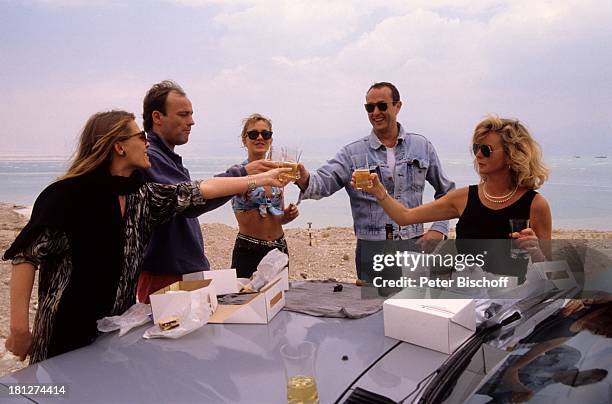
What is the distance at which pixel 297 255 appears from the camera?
31.1ft

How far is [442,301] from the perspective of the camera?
159 centimetres

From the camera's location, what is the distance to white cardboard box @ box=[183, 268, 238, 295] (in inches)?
82.7

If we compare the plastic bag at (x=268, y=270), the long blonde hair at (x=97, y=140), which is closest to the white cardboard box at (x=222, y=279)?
the plastic bag at (x=268, y=270)

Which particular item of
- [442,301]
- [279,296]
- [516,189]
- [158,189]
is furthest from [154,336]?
[516,189]

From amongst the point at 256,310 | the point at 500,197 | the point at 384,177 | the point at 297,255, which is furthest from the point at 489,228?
the point at 297,255

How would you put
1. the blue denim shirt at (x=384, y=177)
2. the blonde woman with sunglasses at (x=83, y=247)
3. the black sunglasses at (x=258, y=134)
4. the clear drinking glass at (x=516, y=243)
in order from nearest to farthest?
the blonde woman with sunglasses at (x=83, y=247) < the clear drinking glass at (x=516, y=243) < the blue denim shirt at (x=384, y=177) < the black sunglasses at (x=258, y=134)

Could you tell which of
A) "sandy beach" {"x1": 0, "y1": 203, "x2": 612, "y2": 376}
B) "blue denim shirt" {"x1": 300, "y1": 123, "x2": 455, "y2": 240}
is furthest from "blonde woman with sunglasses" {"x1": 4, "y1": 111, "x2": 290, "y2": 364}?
"sandy beach" {"x1": 0, "y1": 203, "x2": 612, "y2": 376}

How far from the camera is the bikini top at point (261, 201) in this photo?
10.9ft

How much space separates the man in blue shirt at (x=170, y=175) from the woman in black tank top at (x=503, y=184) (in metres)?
1.05

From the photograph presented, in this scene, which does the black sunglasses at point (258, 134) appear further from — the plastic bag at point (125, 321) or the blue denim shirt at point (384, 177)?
the plastic bag at point (125, 321)

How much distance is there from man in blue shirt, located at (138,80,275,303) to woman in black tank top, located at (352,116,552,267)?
3.45ft

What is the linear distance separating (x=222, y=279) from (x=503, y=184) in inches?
57.0

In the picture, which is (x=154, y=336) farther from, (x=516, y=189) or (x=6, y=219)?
(x=6, y=219)

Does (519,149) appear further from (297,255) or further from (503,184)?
(297,255)
